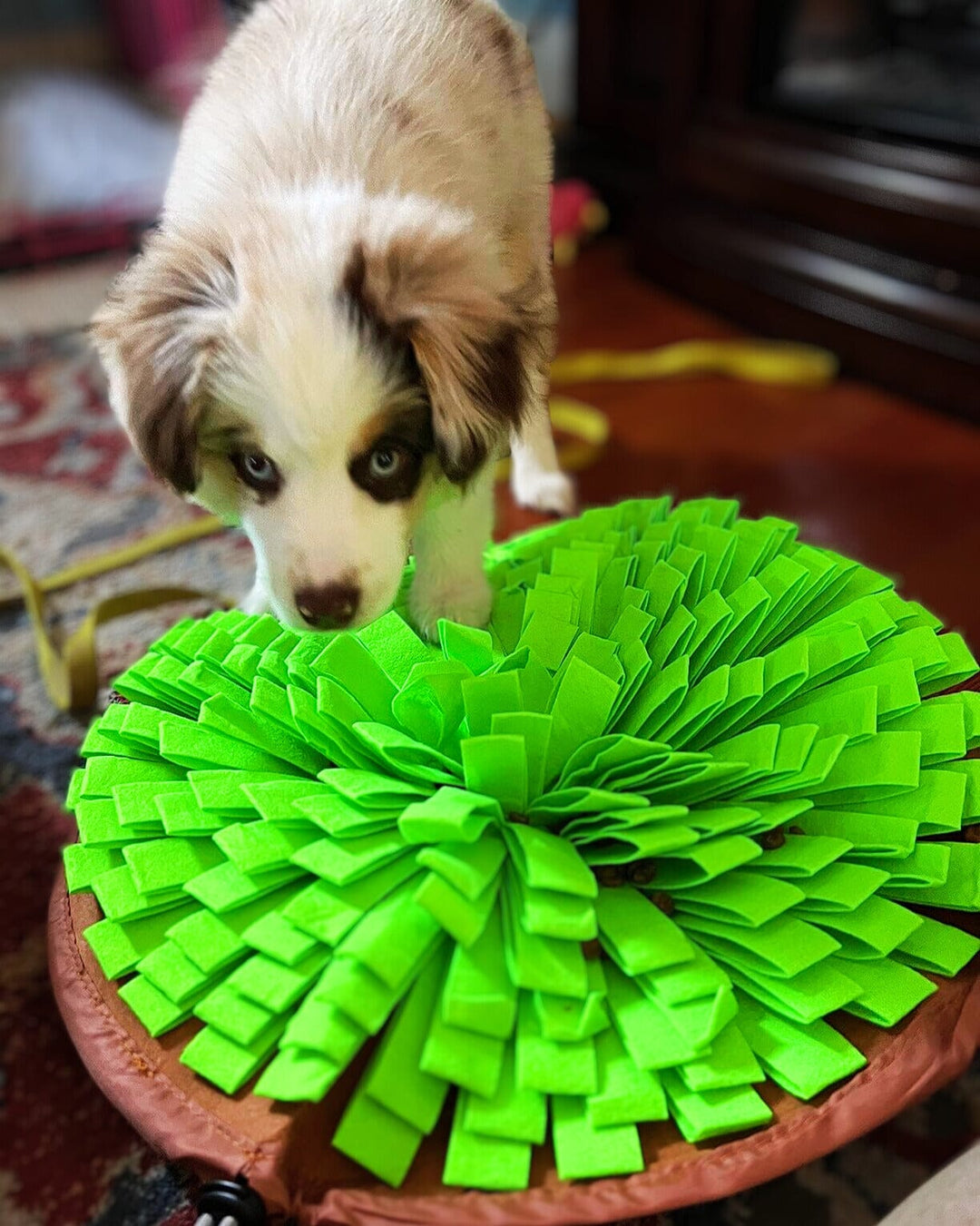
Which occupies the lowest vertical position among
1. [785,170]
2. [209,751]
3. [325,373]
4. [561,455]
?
[561,455]

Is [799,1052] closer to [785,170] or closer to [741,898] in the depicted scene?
[741,898]

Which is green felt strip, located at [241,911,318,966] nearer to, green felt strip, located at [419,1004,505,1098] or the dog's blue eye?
green felt strip, located at [419,1004,505,1098]

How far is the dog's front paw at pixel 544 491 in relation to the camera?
1.38 metres

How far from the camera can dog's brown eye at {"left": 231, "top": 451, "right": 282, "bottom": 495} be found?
78 centimetres

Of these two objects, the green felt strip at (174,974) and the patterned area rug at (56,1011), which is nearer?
the green felt strip at (174,974)

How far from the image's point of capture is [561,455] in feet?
5.77

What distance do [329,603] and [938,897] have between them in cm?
46

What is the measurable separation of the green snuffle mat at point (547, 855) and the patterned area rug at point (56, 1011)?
0.20 m

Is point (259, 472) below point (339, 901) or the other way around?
the other way around

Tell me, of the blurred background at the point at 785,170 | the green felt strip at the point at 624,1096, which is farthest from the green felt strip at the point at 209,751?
the blurred background at the point at 785,170

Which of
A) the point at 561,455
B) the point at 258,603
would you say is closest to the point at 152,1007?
the point at 258,603

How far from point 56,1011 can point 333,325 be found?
688 mm

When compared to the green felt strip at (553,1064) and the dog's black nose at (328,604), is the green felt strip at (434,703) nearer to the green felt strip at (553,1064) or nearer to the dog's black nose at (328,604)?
the dog's black nose at (328,604)

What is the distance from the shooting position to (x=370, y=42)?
3.11ft
